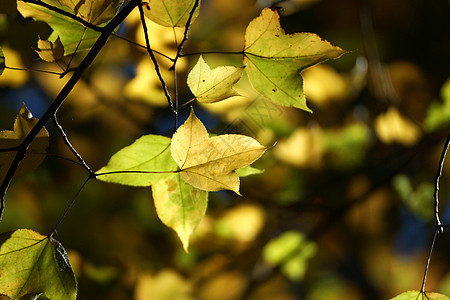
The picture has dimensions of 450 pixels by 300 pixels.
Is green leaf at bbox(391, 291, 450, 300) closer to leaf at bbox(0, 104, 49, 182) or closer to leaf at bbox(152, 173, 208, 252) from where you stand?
leaf at bbox(152, 173, 208, 252)

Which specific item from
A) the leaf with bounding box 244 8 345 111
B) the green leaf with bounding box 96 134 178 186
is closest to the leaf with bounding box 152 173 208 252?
the green leaf with bounding box 96 134 178 186

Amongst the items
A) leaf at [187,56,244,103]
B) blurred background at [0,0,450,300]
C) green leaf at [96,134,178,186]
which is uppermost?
leaf at [187,56,244,103]

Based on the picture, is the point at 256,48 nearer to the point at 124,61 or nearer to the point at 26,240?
the point at 26,240

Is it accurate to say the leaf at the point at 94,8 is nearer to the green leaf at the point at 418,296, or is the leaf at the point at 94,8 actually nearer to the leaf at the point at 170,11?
the leaf at the point at 170,11

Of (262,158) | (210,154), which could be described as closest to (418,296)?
(210,154)

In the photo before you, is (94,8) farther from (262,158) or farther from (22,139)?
(262,158)
